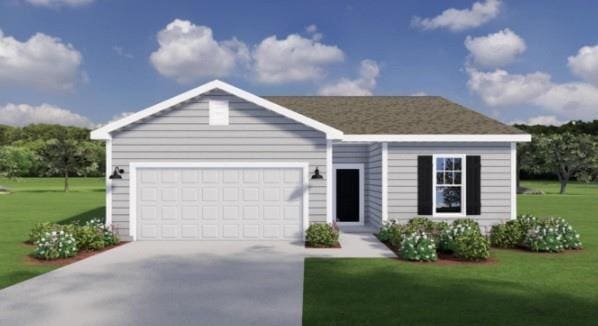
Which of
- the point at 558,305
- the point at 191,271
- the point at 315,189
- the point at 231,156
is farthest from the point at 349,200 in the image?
the point at 558,305

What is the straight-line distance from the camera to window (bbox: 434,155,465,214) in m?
15.7

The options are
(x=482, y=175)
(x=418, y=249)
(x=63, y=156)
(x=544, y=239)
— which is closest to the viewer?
(x=418, y=249)

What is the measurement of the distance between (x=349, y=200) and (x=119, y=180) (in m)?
8.25

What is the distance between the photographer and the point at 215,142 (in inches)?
580

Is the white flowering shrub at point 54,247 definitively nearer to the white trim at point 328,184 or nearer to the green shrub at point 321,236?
the green shrub at point 321,236

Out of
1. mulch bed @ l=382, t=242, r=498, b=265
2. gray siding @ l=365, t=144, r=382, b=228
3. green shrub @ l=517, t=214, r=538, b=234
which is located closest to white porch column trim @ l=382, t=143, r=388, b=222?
gray siding @ l=365, t=144, r=382, b=228

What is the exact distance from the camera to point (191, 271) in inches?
413

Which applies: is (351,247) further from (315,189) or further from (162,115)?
(162,115)

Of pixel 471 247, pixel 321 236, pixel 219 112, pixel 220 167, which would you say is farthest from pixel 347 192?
pixel 471 247

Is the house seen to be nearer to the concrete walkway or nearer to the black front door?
the concrete walkway

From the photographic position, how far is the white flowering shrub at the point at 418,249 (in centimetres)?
1154

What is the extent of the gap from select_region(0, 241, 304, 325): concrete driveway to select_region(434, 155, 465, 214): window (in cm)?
561

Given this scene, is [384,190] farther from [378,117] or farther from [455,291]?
[455,291]

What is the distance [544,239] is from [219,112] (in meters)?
9.95
